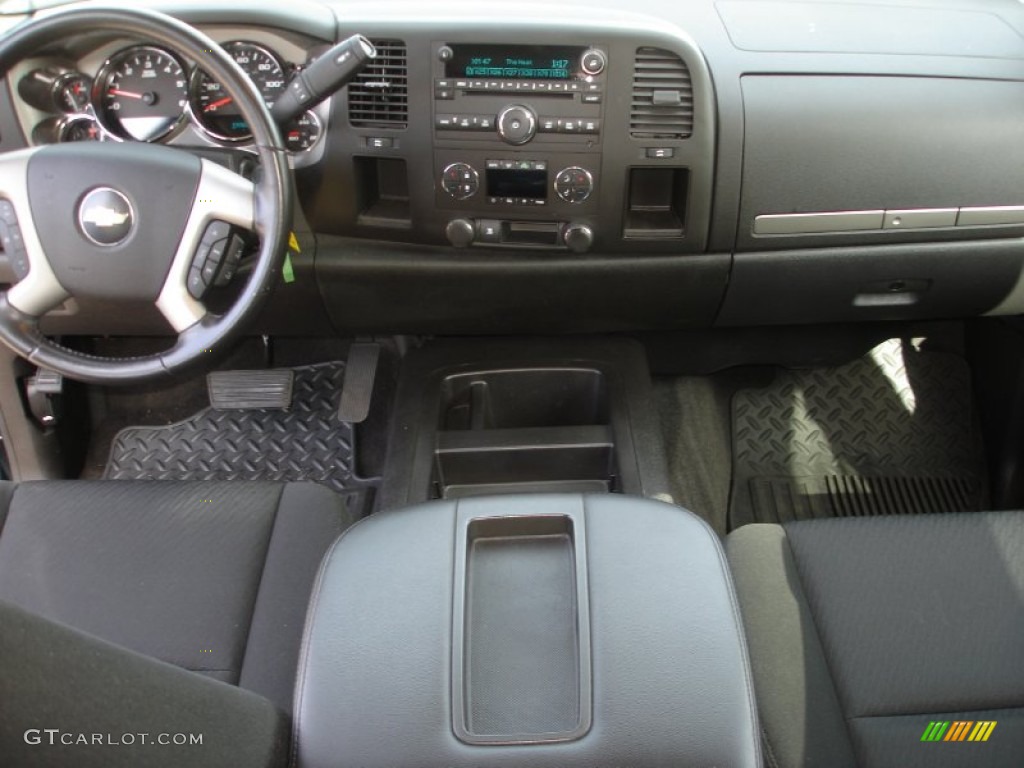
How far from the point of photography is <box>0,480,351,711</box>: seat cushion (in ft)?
4.02

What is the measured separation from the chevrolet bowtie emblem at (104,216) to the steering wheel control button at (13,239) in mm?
118

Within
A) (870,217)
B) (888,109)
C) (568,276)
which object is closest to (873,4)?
(888,109)

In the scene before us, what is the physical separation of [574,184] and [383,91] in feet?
1.20

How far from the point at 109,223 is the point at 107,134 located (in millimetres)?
283

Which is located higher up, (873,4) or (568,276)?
(873,4)

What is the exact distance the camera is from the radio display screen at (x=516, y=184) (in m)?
1.53

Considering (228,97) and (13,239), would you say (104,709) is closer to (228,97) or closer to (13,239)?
(13,239)

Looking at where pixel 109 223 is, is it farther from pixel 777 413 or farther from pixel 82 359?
pixel 777 413

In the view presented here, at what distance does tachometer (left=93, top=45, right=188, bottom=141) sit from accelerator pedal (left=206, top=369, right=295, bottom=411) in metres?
0.80

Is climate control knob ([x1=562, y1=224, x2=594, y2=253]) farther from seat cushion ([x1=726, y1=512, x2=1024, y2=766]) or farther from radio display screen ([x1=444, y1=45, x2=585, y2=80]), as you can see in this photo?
seat cushion ([x1=726, y1=512, x2=1024, y2=766])

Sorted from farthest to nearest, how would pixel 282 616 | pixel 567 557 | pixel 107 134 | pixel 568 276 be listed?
pixel 568 276 → pixel 107 134 → pixel 282 616 → pixel 567 557

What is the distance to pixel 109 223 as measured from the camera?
129 cm

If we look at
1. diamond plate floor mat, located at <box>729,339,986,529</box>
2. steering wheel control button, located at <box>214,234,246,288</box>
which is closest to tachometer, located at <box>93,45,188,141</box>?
steering wheel control button, located at <box>214,234,246,288</box>

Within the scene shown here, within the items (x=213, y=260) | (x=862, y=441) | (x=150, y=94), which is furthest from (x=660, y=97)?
(x=862, y=441)
